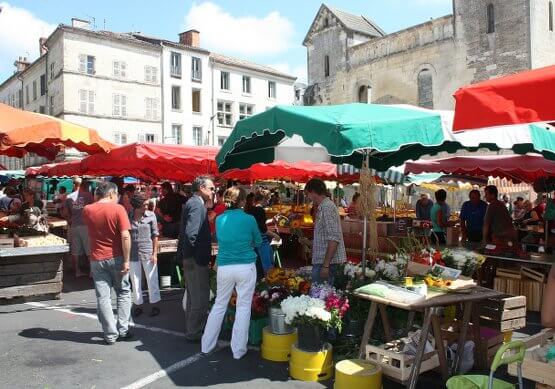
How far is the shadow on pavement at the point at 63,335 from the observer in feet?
19.1

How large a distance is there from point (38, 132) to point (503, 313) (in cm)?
599

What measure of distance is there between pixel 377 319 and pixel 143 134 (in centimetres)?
3391

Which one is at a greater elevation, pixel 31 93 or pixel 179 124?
pixel 31 93

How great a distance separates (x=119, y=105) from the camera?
35.6 meters

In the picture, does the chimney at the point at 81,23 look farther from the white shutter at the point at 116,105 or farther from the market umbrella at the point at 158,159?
the market umbrella at the point at 158,159

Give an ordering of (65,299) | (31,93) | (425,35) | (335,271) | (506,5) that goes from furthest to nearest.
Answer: (31,93) < (425,35) < (506,5) < (65,299) < (335,271)

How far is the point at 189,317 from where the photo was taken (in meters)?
5.76

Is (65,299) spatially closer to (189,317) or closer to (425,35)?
(189,317)

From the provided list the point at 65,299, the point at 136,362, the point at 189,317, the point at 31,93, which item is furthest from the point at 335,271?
the point at 31,93

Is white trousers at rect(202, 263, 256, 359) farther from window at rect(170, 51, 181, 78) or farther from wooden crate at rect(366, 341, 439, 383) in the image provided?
window at rect(170, 51, 181, 78)

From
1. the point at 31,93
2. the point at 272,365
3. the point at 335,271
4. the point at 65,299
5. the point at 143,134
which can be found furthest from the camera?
the point at 31,93

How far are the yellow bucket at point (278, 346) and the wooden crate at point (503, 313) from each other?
2.02m

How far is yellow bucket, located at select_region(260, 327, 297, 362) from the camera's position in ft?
16.8

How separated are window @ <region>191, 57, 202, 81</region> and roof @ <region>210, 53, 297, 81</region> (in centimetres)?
154
